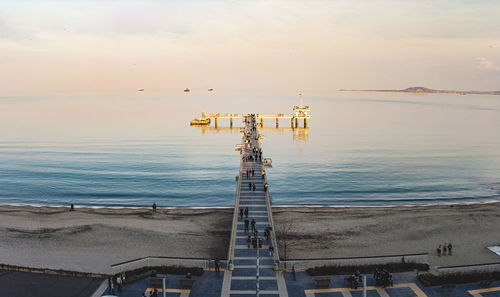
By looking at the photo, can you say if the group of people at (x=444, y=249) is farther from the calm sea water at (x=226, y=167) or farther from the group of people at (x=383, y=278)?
the calm sea water at (x=226, y=167)

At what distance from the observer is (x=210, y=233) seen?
31469 millimetres

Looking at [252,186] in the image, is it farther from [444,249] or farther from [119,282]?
[119,282]

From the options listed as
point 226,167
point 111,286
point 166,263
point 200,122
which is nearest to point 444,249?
point 166,263

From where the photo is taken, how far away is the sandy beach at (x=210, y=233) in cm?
2688

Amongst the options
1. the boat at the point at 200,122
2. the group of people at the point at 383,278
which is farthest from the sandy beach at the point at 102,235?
the boat at the point at 200,122

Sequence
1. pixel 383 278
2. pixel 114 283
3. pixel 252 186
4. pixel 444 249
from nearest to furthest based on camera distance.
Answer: pixel 383 278, pixel 114 283, pixel 444 249, pixel 252 186

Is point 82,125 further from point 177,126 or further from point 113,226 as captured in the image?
point 113,226

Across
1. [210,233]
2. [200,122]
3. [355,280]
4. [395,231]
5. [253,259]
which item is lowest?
[395,231]

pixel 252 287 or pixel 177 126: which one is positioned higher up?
pixel 177 126

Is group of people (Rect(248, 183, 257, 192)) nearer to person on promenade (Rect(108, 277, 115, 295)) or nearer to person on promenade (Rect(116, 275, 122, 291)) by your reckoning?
person on promenade (Rect(116, 275, 122, 291))

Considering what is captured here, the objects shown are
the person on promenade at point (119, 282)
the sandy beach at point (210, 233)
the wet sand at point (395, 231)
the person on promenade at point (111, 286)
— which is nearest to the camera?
the person on promenade at point (111, 286)

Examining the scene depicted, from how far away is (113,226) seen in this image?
108 ft

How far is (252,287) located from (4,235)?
73.1 ft

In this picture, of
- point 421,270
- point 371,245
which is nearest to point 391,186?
point 371,245
